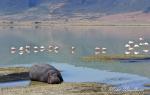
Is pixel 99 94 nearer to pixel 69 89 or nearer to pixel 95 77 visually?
pixel 69 89

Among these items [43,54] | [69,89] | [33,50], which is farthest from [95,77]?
[33,50]

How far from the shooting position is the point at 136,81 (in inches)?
1674

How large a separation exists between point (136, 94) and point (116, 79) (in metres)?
12.0

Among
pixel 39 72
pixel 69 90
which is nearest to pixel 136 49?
pixel 39 72

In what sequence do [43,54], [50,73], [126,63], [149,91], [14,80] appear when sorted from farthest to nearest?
[43,54]
[126,63]
[14,80]
[50,73]
[149,91]

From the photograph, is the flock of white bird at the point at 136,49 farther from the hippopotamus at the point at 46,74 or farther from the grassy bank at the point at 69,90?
the grassy bank at the point at 69,90

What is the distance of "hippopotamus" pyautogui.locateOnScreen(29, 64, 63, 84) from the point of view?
134 ft

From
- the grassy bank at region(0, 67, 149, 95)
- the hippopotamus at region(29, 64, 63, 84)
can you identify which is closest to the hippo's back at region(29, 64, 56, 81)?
the hippopotamus at region(29, 64, 63, 84)

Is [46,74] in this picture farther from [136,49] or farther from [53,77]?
[136,49]

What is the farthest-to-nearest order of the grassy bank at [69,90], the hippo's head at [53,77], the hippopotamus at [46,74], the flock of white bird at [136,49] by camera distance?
1. the flock of white bird at [136,49]
2. the hippopotamus at [46,74]
3. the hippo's head at [53,77]
4. the grassy bank at [69,90]

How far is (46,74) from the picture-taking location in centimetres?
4184

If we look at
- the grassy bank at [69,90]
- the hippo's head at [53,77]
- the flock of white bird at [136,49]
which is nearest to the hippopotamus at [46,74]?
the hippo's head at [53,77]

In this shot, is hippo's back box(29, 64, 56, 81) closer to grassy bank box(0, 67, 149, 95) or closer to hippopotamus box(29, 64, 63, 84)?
hippopotamus box(29, 64, 63, 84)

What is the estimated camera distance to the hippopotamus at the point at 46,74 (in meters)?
40.9
